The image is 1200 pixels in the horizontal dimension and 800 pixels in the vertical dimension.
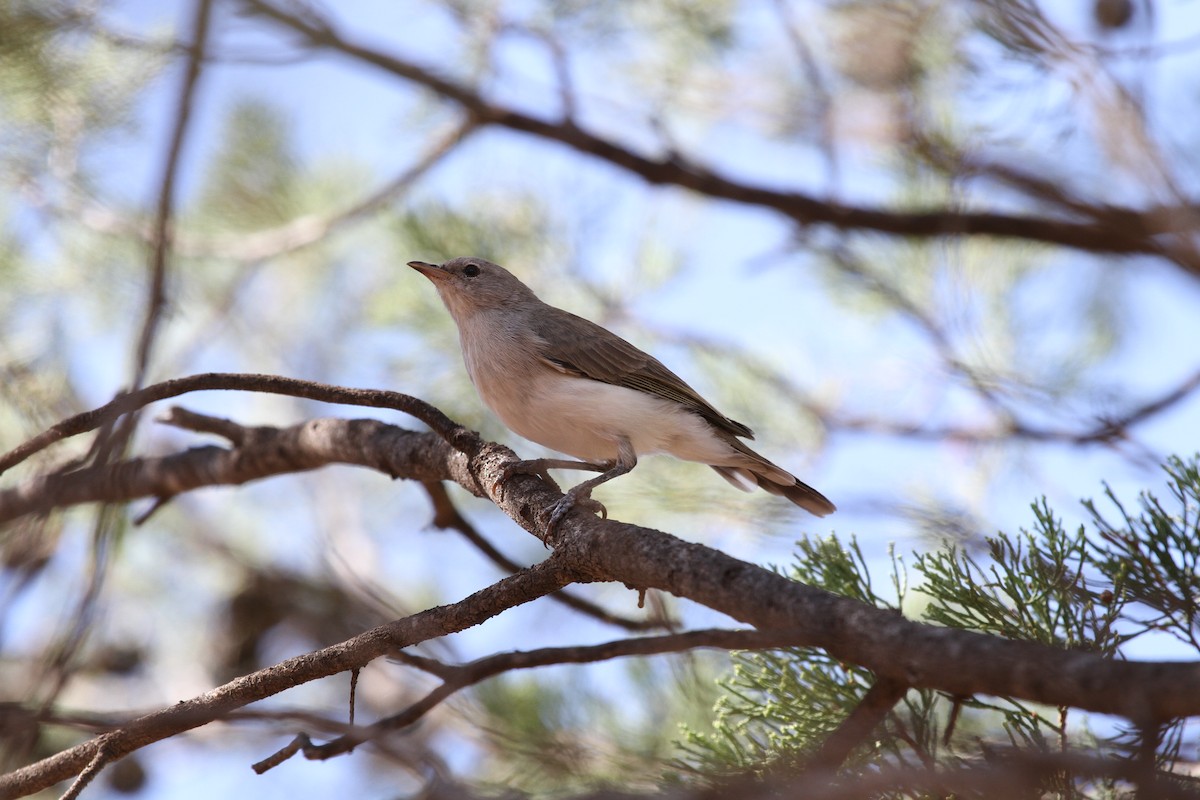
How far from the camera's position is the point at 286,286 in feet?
25.7

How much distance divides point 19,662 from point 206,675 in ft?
5.02

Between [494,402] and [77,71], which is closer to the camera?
[494,402]

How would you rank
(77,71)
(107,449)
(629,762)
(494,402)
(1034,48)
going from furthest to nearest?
(77,71) → (494,402) → (629,762) → (1034,48) → (107,449)

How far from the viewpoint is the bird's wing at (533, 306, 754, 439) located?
4258mm

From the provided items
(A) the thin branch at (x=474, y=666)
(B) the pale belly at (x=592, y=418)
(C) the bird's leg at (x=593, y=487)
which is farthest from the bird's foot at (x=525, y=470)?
(A) the thin branch at (x=474, y=666)

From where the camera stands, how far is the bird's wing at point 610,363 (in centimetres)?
426

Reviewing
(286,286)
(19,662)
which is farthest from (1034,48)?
(286,286)

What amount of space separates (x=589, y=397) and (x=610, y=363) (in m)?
0.37

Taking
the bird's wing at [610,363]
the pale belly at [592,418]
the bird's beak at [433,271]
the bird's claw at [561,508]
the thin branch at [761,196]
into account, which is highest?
the thin branch at [761,196]

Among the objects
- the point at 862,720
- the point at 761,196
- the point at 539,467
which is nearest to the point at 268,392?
the point at 539,467

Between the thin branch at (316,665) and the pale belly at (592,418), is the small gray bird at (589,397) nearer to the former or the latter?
the pale belly at (592,418)

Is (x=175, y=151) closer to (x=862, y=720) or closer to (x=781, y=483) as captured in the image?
(x=862, y=720)

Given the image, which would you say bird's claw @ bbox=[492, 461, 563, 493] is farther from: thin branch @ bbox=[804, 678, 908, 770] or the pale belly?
thin branch @ bbox=[804, 678, 908, 770]

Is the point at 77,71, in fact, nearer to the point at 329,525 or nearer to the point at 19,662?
the point at 19,662
